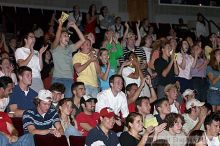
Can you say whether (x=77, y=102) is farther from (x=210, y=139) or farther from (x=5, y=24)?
(x=5, y=24)

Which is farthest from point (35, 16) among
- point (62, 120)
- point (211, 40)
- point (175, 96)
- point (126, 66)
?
point (62, 120)

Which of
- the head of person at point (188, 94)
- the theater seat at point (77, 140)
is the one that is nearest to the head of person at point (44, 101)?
the theater seat at point (77, 140)

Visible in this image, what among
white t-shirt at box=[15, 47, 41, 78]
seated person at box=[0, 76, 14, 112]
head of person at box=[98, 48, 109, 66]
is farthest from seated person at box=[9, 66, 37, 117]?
head of person at box=[98, 48, 109, 66]

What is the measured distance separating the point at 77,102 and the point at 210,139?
1937 millimetres

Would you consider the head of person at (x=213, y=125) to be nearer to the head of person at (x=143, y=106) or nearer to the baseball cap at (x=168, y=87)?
the head of person at (x=143, y=106)

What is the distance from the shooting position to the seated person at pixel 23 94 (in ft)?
26.3

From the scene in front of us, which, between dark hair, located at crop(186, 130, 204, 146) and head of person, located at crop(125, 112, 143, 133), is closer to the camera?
dark hair, located at crop(186, 130, 204, 146)

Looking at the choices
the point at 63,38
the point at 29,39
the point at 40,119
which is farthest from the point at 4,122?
the point at 63,38

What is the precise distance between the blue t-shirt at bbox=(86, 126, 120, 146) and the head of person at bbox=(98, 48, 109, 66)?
2.45m

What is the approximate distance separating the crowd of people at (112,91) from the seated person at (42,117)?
0.5 inches

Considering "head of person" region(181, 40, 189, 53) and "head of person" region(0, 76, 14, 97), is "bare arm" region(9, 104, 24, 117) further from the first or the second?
"head of person" region(181, 40, 189, 53)

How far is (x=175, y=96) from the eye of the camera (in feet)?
30.7

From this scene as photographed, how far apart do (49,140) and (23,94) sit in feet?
4.32

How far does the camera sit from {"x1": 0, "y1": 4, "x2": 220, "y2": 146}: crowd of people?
23.9ft
